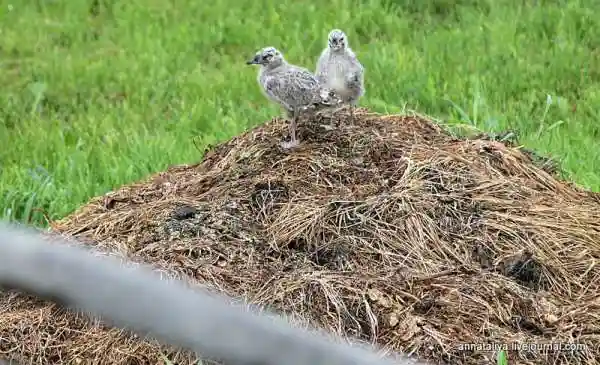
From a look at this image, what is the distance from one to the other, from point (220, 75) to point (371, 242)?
4.58 meters

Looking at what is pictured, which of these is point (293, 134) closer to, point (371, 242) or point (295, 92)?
point (295, 92)

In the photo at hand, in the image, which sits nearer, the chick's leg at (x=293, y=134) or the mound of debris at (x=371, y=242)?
the mound of debris at (x=371, y=242)

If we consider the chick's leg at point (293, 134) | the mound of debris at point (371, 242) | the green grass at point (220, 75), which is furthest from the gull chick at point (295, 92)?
the green grass at point (220, 75)

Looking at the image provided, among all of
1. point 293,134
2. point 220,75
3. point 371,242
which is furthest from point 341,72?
point 220,75

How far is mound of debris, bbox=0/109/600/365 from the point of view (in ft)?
12.2

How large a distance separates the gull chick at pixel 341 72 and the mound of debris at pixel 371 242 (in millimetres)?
138

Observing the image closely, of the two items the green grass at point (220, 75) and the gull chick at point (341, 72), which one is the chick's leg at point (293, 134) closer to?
the gull chick at point (341, 72)

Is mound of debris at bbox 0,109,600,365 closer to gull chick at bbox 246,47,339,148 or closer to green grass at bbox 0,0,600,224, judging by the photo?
A: gull chick at bbox 246,47,339,148

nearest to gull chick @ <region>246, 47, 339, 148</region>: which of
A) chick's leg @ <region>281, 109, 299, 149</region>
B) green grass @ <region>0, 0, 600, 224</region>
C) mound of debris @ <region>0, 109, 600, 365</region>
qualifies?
chick's leg @ <region>281, 109, 299, 149</region>

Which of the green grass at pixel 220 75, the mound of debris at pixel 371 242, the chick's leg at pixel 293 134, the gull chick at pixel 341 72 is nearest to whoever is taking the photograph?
the mound of debris at pixel 371 242

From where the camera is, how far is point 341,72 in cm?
500

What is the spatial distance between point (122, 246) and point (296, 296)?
2.76ft

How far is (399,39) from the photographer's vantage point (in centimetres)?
887

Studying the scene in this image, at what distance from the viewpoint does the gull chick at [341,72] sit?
4891 mm
